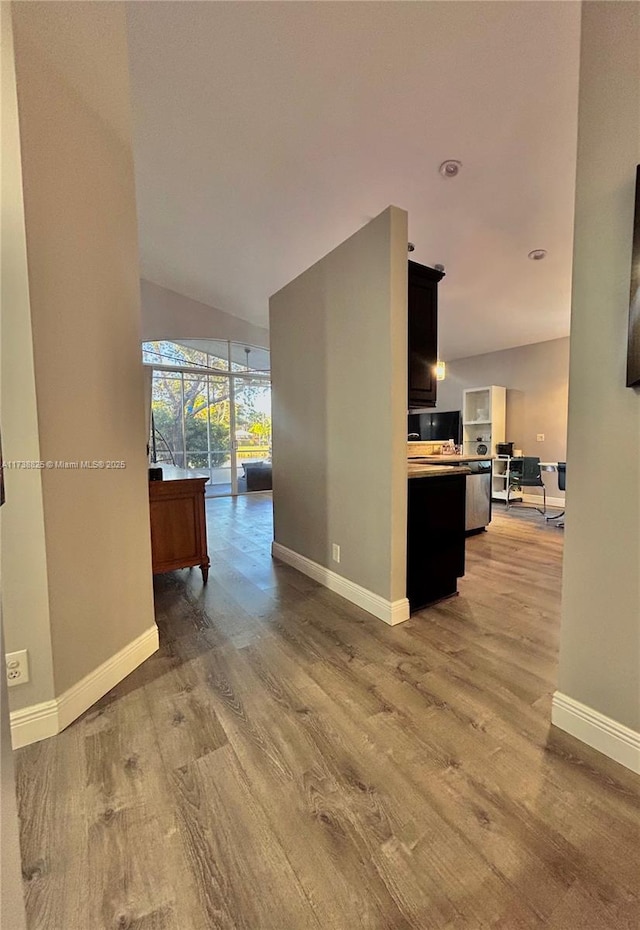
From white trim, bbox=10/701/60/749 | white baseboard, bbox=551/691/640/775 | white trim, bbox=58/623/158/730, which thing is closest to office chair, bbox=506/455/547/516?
white baseboard, bbox=551/691/640/775

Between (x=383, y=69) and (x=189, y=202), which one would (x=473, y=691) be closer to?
(x=383, y=69)

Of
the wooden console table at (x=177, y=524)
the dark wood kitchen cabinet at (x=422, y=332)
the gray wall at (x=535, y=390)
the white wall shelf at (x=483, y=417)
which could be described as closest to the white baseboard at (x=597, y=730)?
the dark wood kitchen cabinet at (x=422, y=332)

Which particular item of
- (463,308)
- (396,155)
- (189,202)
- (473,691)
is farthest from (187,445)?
(473,691)

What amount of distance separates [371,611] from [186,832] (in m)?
1.54

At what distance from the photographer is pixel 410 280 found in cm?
254

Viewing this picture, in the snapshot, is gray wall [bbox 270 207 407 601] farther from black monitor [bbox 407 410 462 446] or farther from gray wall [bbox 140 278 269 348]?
black monitor [bbox 407 410 462 446]

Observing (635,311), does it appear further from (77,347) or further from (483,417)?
(483,417)

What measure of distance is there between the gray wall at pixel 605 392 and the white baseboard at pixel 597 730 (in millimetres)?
37

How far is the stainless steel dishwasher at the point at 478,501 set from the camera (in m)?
4.34

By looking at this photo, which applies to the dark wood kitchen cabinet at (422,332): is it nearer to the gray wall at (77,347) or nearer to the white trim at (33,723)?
the gray wall at (77,347)

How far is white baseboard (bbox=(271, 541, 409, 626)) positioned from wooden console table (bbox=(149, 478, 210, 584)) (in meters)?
0.75

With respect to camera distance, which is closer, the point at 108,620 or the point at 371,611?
the point at 108,620

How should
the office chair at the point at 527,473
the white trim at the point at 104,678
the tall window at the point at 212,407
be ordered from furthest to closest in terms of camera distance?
the tall window at the point at 212,407, the office chair at the point at 527,473, the white trim at the point at 104,678

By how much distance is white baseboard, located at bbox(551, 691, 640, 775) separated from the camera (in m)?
1.26
